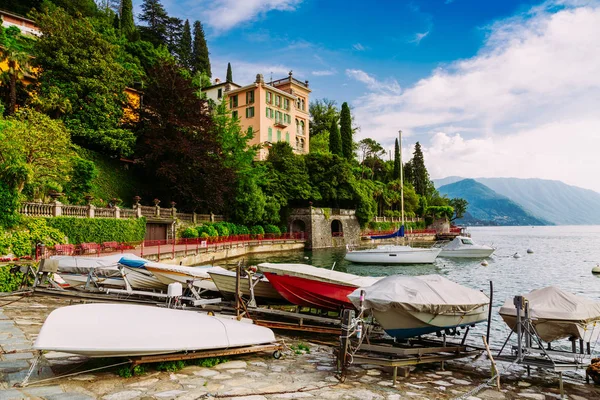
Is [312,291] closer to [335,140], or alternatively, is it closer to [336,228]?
[336,228]

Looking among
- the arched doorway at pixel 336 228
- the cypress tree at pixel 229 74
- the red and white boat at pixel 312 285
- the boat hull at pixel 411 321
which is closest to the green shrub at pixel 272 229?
the arched doorway at pixel 336 228

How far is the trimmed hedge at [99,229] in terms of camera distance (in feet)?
73.0

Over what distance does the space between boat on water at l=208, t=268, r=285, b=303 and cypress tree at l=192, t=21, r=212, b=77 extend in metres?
62.7

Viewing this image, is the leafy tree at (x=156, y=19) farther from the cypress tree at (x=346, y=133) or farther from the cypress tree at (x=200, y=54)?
the cypress tree at (x=346, y=133)

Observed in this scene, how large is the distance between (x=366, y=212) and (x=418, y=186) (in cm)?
3360

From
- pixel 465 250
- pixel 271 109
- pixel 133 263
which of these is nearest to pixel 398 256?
pixel 465 250

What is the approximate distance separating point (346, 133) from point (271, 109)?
15578mm

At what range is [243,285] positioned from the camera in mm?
10312

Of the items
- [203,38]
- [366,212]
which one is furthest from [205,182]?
[203,38]

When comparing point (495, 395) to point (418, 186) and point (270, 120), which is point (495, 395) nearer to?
point (270, 120)

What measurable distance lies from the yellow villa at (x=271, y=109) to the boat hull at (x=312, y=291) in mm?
43278

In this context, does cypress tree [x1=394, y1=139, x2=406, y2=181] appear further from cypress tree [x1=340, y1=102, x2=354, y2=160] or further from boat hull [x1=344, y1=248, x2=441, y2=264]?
boat hull [x1=344, y1=248, x2=441, y2=264]

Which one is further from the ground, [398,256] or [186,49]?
[186,49]

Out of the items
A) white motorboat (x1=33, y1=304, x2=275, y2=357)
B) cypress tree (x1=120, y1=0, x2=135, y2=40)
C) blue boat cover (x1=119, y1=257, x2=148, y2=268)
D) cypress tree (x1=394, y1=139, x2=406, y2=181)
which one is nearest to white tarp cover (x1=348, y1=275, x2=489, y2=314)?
white motorboat (x1=33, y1=304, x2=275, y2=357)
